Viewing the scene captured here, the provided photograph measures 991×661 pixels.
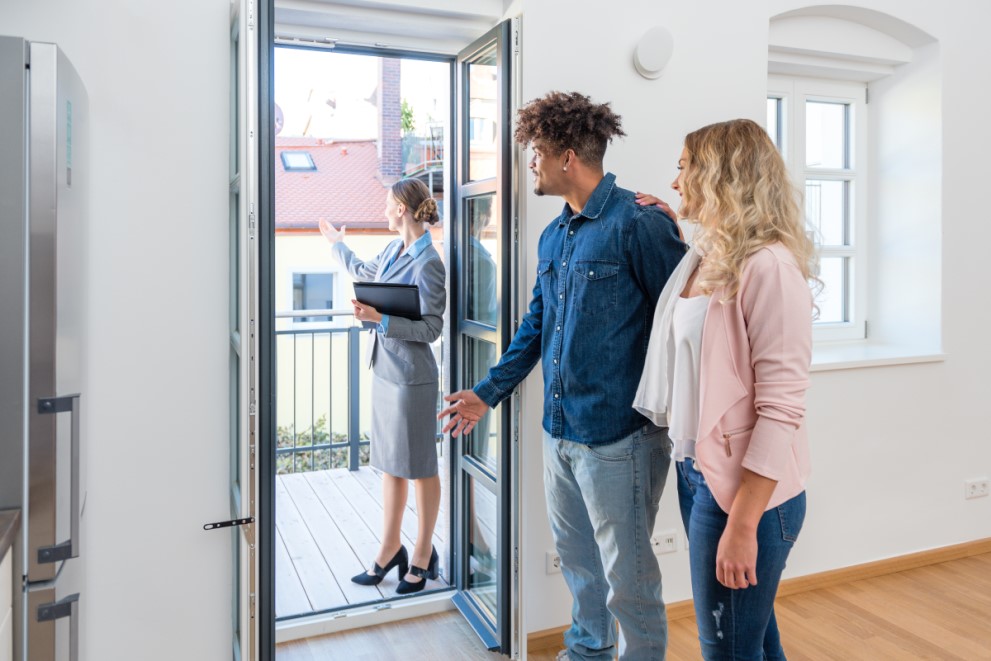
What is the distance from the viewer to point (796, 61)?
326cm

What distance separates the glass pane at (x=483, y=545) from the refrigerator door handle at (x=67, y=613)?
3.92ft

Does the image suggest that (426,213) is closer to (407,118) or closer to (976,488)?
(976,488)

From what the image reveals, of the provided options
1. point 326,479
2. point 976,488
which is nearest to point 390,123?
point 326,479

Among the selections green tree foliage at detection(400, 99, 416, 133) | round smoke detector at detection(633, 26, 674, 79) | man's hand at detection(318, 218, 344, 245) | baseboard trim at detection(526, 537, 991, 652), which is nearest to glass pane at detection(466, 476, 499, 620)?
baseboard trim at detection(526, 537, 991, 652)

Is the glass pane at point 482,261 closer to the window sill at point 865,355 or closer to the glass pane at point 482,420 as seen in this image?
the glass pane at point 482,420

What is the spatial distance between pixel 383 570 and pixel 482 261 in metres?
1.32

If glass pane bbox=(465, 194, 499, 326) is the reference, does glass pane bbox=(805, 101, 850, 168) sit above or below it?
above

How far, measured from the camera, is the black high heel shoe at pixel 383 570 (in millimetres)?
3164

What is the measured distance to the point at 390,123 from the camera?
10.3 m

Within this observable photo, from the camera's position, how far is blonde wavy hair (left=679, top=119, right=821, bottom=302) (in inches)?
61.3

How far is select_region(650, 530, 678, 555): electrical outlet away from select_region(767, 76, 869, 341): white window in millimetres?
1221

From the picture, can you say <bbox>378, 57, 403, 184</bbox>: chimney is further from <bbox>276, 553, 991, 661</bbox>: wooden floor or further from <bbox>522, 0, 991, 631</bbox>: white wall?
<bbox>276, 553, 991, 661</bbox>: wooden floor

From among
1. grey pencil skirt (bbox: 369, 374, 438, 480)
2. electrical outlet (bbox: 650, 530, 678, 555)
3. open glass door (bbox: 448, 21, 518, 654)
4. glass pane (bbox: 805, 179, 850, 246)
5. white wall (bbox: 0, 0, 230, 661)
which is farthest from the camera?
glass pane (bbox: 805, 179, 850, 246)

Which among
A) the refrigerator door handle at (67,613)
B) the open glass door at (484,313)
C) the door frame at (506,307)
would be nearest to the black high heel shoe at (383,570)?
the open glass door at (484,313)
